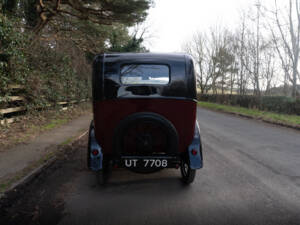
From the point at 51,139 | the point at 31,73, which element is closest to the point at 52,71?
the point at 31,73

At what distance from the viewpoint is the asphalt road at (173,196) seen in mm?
2928

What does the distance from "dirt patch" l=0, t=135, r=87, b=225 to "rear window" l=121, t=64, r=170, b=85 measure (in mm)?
2056

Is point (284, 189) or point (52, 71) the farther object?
point (52, 71)

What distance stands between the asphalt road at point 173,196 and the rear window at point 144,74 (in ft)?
5.70

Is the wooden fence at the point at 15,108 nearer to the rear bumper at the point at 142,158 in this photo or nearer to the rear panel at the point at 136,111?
the rear bumper at the point at 142,158

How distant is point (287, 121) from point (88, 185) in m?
10.9

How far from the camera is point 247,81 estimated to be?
2475 cm

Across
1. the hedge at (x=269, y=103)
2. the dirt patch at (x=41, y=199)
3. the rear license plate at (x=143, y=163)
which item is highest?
the hedge at (x=269, y=103)

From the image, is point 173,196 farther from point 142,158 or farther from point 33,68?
point 33,68

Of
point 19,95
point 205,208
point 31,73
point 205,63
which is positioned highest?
point 205,63

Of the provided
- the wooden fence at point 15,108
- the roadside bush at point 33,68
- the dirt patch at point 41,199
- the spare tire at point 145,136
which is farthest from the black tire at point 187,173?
the wooden fence at point 15,108

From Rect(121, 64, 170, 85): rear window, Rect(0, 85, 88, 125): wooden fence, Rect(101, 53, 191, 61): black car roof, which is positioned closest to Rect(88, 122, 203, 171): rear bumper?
Rect(121, 64, 170, 85): rear window

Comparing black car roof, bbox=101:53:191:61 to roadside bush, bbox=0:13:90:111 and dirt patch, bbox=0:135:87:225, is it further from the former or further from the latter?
roadside bush, bbox=0:13:90:111

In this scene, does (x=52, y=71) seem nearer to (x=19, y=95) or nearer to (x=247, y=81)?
(x=19, y=95)
